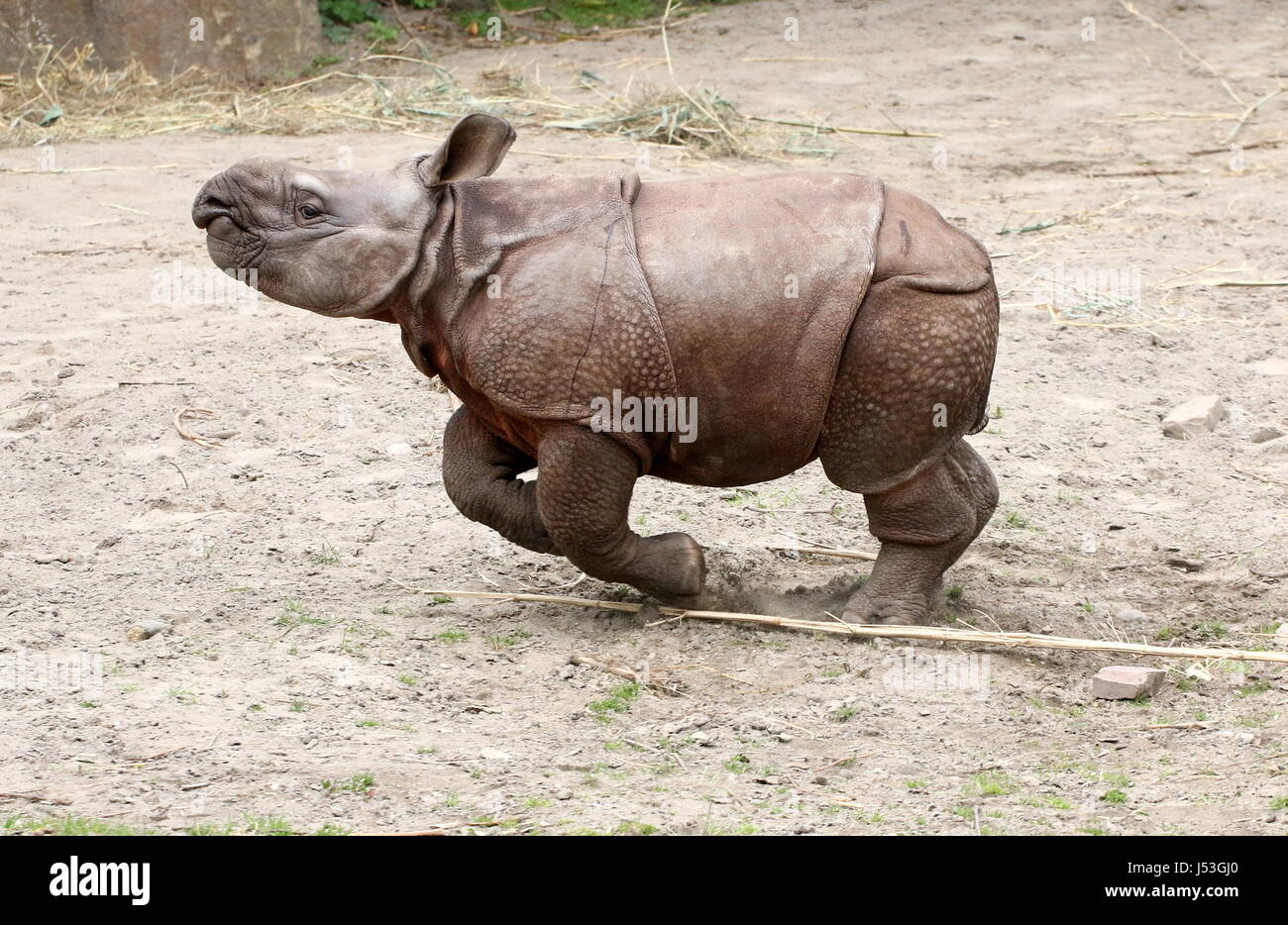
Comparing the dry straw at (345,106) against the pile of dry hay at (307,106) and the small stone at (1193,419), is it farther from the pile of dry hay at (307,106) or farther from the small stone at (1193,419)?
the small stone at (1193,419)

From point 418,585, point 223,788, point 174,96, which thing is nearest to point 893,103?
point 174,96

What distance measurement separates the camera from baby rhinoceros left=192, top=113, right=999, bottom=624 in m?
4.77

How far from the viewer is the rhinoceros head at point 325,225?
4.79 m

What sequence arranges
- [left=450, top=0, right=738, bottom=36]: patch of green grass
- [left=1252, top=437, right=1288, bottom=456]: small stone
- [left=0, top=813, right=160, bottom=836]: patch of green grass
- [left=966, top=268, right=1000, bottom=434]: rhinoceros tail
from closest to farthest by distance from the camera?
1. [left=0, top=813, right=160, bottom=836]: patch of green grass
2. [left=966, top=268, right=1000, bottom=434]: rhinoceros tail
3. [left=1252, top=437, right=1288, bottom=456]: small stone
4. [left=450, top=0, right=738, bottom=36]: patch of green grass

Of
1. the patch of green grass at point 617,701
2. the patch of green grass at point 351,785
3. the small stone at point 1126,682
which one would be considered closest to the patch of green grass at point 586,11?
the patch of green grass at point 617,701

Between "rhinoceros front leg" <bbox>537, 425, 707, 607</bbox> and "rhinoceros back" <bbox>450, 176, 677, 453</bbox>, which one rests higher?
"rhinoceros back" <bbox>450, 176, 677, 453</bbox>

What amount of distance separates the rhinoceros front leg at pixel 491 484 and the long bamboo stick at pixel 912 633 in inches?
10.4

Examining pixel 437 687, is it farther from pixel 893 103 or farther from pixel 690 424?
pixel 893 103

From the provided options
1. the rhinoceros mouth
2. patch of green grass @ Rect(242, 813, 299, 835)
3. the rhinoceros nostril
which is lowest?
patch of green grass @ Rect(242, 813, 299, 835)

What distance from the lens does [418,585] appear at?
570cm

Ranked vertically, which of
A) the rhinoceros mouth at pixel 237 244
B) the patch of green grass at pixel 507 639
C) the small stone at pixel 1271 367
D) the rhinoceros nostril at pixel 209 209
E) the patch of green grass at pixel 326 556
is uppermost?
the rhinoceros nostril at pixel 209 209

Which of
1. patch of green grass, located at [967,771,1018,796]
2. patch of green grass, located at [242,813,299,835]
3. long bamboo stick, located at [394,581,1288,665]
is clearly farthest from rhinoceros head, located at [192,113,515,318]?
patch of green grass, located at [967,771,1018,796]

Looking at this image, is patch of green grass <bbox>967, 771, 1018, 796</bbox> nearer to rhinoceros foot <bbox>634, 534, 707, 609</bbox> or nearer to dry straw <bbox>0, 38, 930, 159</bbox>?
rhinoceros foot <bbox>634, 534, 707, 609</bbox>

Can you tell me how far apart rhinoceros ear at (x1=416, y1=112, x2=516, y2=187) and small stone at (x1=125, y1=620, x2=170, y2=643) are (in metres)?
1.68
